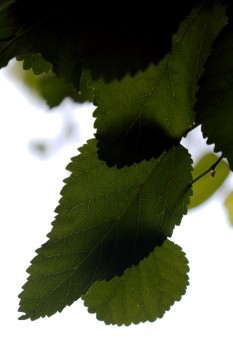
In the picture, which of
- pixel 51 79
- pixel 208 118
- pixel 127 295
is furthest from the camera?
pixel 51 79

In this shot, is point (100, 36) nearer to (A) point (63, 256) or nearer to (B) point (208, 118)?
(B) point (208, 118)

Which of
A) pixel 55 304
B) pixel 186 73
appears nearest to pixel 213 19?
pixel 186 73

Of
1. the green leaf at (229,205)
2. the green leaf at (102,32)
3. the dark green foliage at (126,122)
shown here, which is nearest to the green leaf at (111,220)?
the dark green foliage at (126,122)

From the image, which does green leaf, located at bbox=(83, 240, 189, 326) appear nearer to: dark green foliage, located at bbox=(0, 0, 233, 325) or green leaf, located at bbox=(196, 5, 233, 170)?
dark green foliage, located at bbox=(0, 0, 233, 325)

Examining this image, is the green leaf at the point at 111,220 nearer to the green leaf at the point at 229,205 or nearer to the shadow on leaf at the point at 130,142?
the shadow on leaf at the point at 130,142

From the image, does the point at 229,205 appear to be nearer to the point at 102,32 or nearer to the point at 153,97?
the point at 153,97

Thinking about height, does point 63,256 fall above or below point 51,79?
below

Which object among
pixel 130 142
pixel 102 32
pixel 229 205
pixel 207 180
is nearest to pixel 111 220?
pixel 130 142
